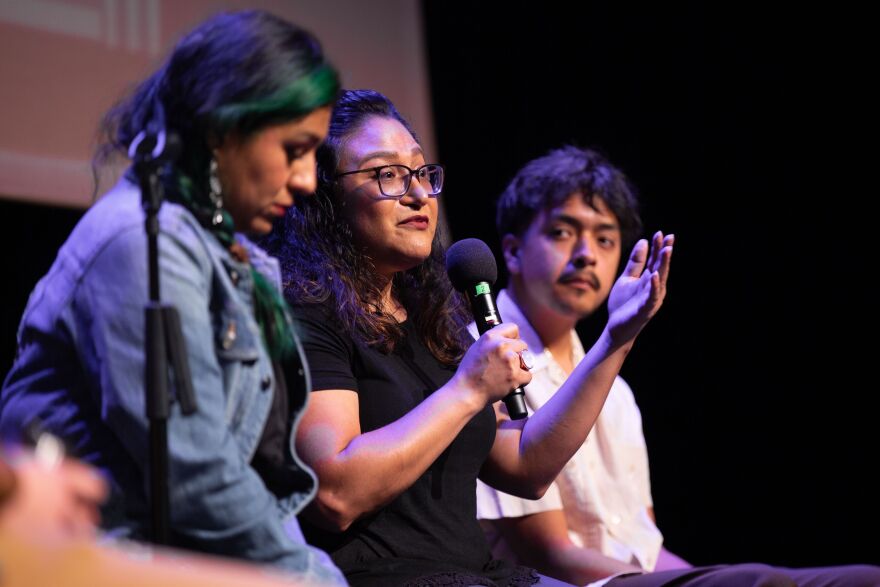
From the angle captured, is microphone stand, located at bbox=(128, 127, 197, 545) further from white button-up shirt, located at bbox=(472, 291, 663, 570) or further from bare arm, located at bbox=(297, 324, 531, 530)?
white button-up shirt, located at bbox=(472, 291, 663, 570)

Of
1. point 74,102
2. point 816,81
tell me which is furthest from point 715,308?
point 74,102

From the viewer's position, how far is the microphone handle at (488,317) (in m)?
1.80

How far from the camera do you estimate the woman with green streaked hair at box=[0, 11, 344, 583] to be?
112 cm

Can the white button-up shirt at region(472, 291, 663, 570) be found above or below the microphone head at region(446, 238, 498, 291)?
below

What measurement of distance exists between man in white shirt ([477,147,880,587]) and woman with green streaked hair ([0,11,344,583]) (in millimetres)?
1194

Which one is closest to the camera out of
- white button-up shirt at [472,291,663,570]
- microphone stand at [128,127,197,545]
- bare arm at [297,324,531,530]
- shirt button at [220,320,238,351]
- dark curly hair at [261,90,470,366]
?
microphone stand at [128,127,197,545]

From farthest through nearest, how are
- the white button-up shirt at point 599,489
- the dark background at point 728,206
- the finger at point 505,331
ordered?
the dark background at point 728,206, the white button-up shirt at point 599,489, the finger at point 505,331

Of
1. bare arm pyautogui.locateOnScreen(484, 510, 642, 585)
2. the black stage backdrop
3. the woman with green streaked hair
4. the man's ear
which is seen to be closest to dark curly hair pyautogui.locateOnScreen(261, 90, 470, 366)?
the woman with green streaked hair

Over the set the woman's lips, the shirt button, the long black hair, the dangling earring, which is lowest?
the shirt button

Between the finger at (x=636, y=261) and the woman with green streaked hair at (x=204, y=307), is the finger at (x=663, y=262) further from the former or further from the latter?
the woman with green streaked hair at (x=204, y=307)

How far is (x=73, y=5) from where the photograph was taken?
2.84m

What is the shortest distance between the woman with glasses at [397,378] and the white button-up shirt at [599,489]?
359mm

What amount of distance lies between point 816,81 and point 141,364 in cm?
323

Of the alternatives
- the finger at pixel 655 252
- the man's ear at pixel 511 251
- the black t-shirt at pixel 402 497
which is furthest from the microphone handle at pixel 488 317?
the man's ear at pixel 511 251
